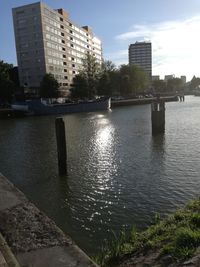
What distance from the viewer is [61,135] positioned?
15.2 meters

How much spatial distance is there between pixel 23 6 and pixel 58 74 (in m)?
28.6

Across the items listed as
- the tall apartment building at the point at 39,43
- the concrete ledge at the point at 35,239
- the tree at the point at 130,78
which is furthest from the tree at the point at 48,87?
the concrete ledge at the point at 35,239

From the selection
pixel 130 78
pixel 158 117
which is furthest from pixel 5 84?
pixel 130 78

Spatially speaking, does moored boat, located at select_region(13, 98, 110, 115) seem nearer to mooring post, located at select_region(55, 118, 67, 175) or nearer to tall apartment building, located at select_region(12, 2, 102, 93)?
tall apartment building, located at select_region(12, 2, 102, 93)

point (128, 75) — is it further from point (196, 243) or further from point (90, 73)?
point (196, 243)

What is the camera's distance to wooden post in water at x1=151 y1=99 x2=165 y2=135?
28.5m

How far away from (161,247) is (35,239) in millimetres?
2558

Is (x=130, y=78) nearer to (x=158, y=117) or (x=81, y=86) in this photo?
(x=81, y=86)

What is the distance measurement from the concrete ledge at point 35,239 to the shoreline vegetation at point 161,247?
1.18 m

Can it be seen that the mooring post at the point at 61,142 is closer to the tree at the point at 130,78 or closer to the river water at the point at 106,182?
the river water at the point at 106,182

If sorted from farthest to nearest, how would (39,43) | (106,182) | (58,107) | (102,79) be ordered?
(39,43) → (102,79) → (58,107) → (106,182)

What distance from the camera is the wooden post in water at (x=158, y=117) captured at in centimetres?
2853

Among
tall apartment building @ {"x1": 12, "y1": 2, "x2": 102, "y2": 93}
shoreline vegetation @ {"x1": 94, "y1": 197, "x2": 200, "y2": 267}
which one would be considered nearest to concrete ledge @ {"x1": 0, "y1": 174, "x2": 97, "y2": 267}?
shoreline vegetation @ {"x1": 94, "y1": 197, "x2": 200, "y2": 267}

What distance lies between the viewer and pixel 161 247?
5863 millimetres
